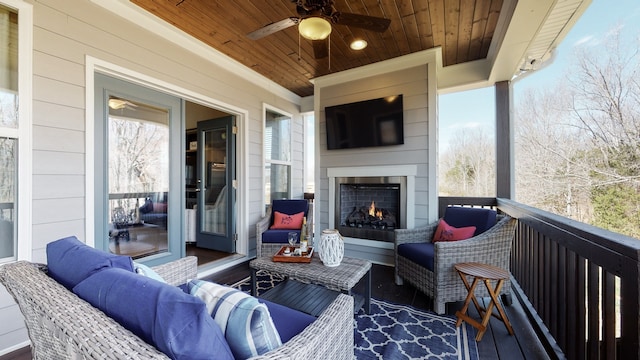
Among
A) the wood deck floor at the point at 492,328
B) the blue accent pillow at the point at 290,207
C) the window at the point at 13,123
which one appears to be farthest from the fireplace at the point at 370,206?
the window at the point at 13,123

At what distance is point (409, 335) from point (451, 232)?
1181 millimetres

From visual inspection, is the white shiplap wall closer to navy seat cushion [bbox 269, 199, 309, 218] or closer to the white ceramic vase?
the white ceramic vase

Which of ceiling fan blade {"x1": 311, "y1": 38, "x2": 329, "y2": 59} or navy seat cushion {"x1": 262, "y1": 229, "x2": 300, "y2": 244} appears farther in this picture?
navy seat cushion {"x1": 262, "y1": 229, "x2": 300, "y2": 244}

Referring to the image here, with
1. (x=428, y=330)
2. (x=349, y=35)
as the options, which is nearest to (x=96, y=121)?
(x=349, y=35)

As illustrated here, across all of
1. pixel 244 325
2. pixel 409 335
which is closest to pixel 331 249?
pixel 409 335

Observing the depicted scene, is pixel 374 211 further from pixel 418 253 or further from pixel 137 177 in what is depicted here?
pixel 137 177

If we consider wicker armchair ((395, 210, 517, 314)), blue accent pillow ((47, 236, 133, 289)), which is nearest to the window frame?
wicker armchair ((395, 210, 517, 314))

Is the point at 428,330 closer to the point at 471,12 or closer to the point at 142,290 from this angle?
the point at 142,290

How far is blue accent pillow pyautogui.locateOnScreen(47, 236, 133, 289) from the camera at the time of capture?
99 cm

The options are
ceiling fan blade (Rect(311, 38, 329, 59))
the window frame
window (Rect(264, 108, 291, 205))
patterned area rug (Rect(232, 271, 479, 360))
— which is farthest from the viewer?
window (Rect(264, 108, 291, 205))

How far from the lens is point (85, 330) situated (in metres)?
0.71

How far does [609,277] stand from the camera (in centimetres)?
111

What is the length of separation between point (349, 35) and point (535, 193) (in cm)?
335

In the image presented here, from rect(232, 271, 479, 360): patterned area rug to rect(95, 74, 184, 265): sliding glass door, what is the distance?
2.30m
